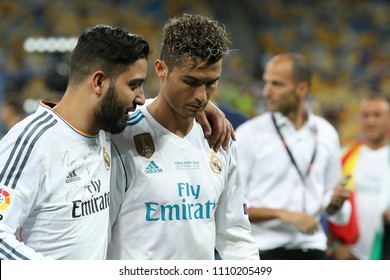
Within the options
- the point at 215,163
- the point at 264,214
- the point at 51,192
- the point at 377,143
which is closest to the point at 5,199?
the point at 51,192

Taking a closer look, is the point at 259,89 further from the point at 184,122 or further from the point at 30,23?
the point at 184,122

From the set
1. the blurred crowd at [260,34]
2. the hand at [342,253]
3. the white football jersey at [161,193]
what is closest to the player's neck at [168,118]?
the white football jersey at [161,193]

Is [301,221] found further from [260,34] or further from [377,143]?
[260,34]

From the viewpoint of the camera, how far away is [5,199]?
275 centimetres

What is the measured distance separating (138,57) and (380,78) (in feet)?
46.4

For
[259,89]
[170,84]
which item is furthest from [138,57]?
[259,89]

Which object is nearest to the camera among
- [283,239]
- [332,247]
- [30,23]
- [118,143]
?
[118,143]

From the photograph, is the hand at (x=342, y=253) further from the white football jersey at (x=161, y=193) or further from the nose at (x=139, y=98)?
the nose at (x=139, y=98)

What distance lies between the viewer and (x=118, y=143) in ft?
11.1

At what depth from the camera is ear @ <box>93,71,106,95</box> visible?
10.1 ft

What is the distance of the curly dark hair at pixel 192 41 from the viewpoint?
10.6 feet

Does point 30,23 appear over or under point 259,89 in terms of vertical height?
over

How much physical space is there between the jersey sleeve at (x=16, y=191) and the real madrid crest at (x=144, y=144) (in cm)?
65

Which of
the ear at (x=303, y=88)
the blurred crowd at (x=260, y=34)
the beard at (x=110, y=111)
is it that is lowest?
the beard at (x=110, y=111)
